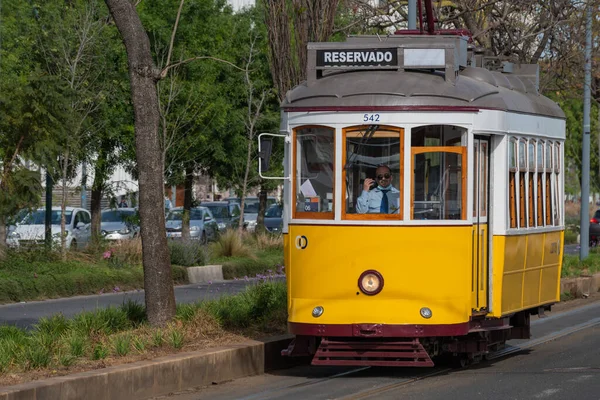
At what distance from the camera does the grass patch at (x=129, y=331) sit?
11.0 m

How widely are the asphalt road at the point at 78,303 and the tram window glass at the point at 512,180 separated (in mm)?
5242

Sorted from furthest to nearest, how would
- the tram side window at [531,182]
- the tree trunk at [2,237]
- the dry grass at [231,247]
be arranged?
the dry grass at [231,247], the tree trunk at [2,237], the tram side window at [531,182]

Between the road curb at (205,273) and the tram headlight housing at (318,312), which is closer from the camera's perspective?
the tram headlight housing at (318,312)

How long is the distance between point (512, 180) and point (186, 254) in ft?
52.0

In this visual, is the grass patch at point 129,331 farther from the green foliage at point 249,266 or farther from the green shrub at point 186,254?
the green foliage at point 249,266

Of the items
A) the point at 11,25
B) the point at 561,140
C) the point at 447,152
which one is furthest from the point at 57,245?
the point at 447,152

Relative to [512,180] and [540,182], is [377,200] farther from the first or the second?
[540,182]

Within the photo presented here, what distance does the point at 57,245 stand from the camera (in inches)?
1027

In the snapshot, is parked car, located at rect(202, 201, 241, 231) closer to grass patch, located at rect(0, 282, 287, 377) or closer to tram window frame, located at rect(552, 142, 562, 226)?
grass patch, located at rect(0, 282, 287, 377)

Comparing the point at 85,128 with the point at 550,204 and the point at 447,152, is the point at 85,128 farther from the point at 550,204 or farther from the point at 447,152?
the point at 447,152

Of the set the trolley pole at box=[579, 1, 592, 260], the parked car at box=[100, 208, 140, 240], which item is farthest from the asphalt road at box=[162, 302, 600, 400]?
the parked car at box=[100, 208, 140, 240]

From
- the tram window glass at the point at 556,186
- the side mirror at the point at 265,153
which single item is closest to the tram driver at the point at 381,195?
the side mirror at the point at 265,153

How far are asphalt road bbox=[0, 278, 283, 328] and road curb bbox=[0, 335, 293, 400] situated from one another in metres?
4.41

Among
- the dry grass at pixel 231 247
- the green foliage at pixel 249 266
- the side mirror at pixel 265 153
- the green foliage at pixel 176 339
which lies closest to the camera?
the green foliage at pixel 176 339
